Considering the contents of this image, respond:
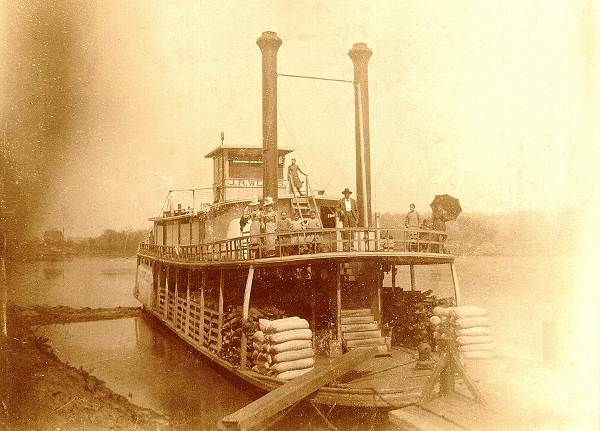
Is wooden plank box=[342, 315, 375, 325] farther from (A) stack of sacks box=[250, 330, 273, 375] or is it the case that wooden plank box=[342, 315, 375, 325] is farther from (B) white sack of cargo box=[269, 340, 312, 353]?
(A) stack of sacks box=[250, 330, 273, 375]

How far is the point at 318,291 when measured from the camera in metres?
13.0

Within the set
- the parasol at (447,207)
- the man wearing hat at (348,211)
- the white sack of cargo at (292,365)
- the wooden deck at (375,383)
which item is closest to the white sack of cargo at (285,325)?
the white sack of cargo at (292,365)

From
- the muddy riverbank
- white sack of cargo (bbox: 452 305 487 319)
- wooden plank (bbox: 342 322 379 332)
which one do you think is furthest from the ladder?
the muddy riverbank

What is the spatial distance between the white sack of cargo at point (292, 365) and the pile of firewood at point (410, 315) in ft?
11.9

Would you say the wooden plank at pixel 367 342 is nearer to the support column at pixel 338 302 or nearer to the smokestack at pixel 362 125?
the support column at pixel 338 302

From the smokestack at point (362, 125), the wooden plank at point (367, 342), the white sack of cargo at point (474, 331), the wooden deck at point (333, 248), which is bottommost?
the wooden plank at point (367, 342)

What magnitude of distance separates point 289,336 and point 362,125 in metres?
9.44

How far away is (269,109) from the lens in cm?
1561

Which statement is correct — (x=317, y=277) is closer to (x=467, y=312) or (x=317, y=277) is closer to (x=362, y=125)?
(x=467, y=312)

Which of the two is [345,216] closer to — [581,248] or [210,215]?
[210,215]

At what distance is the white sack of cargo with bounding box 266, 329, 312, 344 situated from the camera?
985cm

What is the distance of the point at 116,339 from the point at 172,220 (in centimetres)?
630

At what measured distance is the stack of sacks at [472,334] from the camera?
10.6m

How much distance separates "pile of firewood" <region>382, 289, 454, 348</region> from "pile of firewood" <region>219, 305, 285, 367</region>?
3449 millimetres
